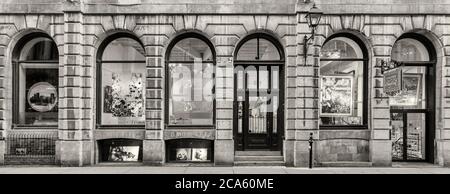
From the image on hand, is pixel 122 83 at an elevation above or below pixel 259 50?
below

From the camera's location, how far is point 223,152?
43.8 feet

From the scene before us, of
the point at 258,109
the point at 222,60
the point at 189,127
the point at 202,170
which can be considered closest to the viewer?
the point at 202,170

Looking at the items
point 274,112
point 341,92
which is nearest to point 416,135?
point 341,92

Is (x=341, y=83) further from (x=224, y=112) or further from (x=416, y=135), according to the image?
(x=224, y=112)

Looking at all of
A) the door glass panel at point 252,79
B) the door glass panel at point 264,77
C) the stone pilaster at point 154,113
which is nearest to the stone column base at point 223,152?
the stone pilaster at point 154,113

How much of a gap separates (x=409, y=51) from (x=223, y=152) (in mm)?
8643

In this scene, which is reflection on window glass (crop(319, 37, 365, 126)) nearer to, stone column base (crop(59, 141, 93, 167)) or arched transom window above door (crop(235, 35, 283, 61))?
arched transom window above door (crop(235, 35, 283, 61))

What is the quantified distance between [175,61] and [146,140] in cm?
337

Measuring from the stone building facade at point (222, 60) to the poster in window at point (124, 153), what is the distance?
0.51 meters

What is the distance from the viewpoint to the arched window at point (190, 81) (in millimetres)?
13961

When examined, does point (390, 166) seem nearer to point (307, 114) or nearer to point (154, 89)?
point (307, 114)

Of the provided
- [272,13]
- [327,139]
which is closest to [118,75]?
[272,13]

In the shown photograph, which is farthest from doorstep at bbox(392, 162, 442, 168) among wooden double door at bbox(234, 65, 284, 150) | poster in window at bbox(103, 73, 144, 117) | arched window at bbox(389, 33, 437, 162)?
poster in window at bbox(103, 73, 144, 117)

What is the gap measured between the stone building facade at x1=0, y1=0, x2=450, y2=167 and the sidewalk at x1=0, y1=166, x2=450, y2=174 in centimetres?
58
